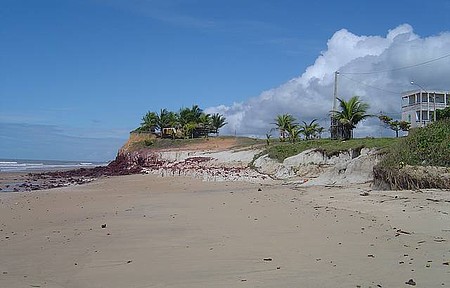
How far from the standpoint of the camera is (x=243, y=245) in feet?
27.7

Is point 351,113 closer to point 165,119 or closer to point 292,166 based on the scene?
point 292,166

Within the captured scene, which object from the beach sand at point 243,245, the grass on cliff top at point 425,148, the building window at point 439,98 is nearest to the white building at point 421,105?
the building window at point 439,98

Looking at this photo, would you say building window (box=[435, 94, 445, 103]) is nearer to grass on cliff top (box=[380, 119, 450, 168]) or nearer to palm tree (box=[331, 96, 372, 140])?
palm tree (box=[331, 96, 372, 140])

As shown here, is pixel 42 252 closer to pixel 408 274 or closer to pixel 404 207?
pixel 408 274

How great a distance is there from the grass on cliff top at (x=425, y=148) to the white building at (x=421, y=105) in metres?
53.3

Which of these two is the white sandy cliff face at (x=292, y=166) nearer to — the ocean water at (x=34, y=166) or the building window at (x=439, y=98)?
the ocean water at (x=34, y=166)

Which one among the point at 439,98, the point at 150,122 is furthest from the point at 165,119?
the point at 439,98

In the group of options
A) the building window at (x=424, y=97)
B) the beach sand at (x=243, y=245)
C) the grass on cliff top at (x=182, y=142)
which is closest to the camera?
the beach sand at (x=243, y=245)

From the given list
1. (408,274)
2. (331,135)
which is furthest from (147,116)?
(408,274)

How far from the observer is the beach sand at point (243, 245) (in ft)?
20.7

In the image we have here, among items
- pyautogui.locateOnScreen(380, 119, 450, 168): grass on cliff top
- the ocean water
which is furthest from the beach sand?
the ocean water

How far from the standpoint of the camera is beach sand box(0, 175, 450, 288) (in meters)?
6.30

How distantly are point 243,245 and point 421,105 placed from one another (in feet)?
219

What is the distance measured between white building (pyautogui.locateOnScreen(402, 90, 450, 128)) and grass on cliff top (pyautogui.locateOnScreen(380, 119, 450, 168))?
53.3 metres
